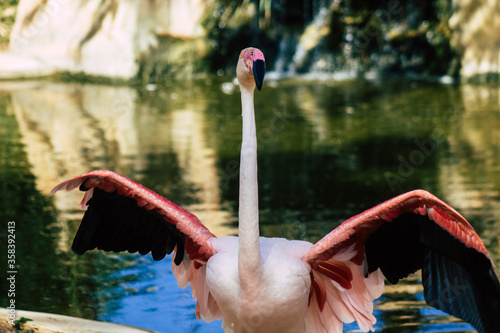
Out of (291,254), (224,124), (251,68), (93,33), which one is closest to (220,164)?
(224,124)

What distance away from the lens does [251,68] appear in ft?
12.4

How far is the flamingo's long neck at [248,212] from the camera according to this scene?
385 cm

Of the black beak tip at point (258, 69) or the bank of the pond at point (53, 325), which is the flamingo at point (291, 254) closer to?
the black beak tip at point (258, 69)

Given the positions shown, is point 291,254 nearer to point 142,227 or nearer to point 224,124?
point 142,227

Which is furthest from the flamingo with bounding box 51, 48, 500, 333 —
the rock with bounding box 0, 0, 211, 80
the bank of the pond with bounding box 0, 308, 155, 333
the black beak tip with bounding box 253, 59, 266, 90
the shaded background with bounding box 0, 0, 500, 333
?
the rock with bounding box 0, 0, 211, 80

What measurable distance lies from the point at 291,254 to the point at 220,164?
18.0ft

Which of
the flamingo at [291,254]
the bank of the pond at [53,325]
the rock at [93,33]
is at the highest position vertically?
the rock at [93,33]

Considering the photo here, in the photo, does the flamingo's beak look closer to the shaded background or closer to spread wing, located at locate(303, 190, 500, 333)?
spread wing, located at locate(303, 190, 500, 333)

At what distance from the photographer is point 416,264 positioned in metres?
4.16

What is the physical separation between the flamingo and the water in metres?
0.65

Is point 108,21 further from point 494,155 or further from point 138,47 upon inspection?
point 494,155

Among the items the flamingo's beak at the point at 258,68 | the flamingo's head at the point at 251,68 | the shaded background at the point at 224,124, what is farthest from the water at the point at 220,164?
the flamingo's beak at the point at 258,68

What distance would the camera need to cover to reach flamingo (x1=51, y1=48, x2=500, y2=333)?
3775mm

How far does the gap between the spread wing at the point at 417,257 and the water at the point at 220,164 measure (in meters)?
0.78
